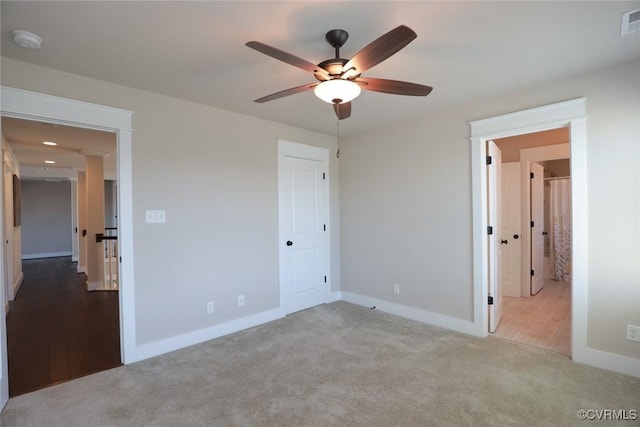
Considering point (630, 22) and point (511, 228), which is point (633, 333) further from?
point (511, 228)

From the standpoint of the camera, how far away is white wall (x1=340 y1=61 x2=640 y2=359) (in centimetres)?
248

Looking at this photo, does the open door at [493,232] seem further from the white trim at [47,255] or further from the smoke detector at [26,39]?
the white trim at [47,255]

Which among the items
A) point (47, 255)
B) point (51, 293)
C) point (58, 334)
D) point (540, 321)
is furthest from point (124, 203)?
point (47, 255)

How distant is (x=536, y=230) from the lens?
4898 millimetres

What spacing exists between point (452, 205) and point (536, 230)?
2443mm

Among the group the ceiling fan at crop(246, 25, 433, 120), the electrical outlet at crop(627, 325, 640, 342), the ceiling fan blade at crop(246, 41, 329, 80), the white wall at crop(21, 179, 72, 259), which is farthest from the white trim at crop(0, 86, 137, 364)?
the white wall at crop(21, 179, 72, 259)

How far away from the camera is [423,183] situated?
3734mm

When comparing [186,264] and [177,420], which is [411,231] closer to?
[186,264]

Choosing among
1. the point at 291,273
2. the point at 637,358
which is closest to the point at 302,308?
the point at 291,273

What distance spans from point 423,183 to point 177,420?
3.29 metres

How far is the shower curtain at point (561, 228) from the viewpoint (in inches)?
221

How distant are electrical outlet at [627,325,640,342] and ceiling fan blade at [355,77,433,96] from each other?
2.55 meters

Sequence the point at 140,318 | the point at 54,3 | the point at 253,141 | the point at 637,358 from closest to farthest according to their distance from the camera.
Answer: the point at 54,3 < the point at 637,358 < the point at 140,318 < the point at 253,141

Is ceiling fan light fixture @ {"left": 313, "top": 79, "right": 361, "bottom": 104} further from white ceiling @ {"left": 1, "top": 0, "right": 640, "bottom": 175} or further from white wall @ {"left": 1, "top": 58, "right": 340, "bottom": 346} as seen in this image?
white wall @ {"left": 1, "top": 58, "right": 340, "bottom": 346}
